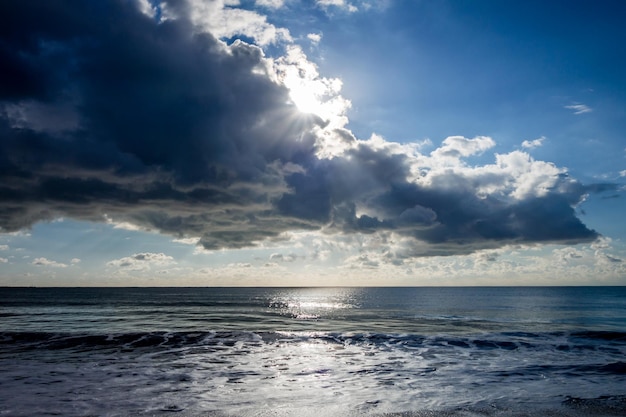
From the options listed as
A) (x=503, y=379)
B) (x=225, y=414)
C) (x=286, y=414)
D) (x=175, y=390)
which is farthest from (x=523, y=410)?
(x=175, y=390)

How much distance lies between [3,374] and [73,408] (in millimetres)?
8871

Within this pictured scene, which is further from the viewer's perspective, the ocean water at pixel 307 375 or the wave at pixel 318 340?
the wave at pixel 318 340

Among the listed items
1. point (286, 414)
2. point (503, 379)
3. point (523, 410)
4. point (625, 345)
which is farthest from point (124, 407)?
point (625, 345)

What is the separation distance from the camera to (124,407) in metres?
14.7

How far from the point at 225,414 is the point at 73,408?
560cm

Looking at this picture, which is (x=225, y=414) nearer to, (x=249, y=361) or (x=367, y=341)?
(x=249, y=361)

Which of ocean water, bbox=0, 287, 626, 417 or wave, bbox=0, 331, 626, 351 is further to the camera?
wave, bbox=0, 331, 626, 351

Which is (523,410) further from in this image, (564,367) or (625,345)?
(625,345)

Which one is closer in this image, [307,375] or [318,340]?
[307,375]

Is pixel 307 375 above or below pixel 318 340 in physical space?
above

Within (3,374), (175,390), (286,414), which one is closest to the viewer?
(286,414)

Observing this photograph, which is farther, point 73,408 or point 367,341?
point 367,341

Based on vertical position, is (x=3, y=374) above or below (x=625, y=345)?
above

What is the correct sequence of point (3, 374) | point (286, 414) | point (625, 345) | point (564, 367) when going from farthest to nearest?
point (625, 345) → point (564, 367) → point (3, 374) → point (286, 414)
